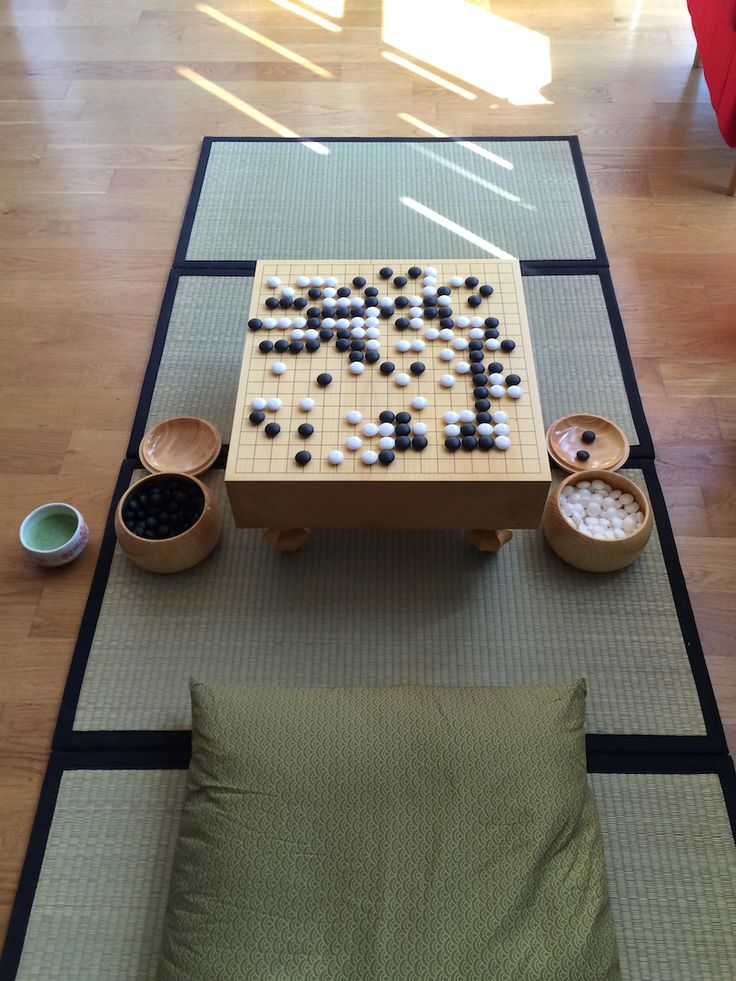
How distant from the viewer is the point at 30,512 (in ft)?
6.41

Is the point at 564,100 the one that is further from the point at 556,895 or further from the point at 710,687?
the point at 556,895

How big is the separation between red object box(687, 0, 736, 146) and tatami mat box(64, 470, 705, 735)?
56.2 inches

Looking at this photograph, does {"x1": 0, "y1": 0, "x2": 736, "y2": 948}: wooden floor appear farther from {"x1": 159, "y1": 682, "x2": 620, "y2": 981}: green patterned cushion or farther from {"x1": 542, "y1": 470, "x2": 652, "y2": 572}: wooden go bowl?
{"x1": 159, "y1": 682, "x2": 620, "y2": 981}: green patterned cushion

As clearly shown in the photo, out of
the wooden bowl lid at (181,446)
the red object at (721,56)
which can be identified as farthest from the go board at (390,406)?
the red object at (721,56)

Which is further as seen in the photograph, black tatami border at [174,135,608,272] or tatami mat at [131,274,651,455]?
black tatami border at [174,135,608,272]

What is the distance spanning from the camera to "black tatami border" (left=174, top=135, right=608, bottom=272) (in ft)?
7.89

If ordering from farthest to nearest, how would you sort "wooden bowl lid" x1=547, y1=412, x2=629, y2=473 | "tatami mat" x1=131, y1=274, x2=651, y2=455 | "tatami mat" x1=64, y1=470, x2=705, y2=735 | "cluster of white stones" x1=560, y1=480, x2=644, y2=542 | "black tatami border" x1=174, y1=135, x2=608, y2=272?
"black tatami border" x1=174, y1=135, x2=608, y2=272 → "tatami mat" x1=131, y1=274, x2=651, y2=455 → "wooden bowl lid" x1=547, y1=412, x2=629, y2=473 → "cluster of white stones" x1=560, y1=480, x2=644, y2=542 → "tatami mat" x1=64, y1=470, x2=705, y2=735

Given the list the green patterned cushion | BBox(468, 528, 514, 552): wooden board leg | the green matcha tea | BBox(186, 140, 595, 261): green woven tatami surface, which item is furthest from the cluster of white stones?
the green matcha tea

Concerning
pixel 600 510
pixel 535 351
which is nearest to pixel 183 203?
pixel 535 351

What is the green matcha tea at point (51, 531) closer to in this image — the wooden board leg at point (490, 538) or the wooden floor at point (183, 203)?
the wooden floor at point (183, 203)

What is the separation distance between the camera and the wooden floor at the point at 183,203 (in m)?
1.85

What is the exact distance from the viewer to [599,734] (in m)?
1.61

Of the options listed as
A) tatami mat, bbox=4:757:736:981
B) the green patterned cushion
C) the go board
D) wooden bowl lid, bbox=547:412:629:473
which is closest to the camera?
the green patterned cushion

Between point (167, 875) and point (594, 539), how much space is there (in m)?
1.03
